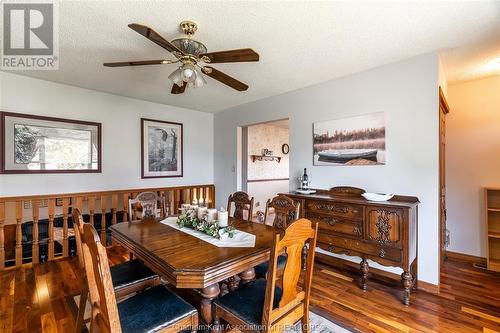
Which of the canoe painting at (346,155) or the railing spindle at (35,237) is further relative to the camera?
the railing spindle at (35,237)

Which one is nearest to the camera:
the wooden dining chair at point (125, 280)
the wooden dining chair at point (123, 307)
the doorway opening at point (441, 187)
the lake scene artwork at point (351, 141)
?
the wooden dining chair at point (123, 307)

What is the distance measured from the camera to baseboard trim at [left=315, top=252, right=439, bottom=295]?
2375 millimetres

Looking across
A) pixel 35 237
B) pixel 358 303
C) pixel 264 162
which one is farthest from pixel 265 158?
pixel 35 237

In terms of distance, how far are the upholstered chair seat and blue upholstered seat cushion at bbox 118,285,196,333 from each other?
28 centimetres

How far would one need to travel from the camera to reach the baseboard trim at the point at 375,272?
2375 mm

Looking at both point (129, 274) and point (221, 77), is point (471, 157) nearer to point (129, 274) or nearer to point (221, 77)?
point (221, 77)

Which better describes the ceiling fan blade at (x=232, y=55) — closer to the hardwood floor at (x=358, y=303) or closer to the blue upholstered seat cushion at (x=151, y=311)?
the blue upholstered seat cushion at (x=151, y=311)

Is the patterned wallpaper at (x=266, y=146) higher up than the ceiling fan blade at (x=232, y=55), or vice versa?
the ceiling fan blade at (x=232, y=55)

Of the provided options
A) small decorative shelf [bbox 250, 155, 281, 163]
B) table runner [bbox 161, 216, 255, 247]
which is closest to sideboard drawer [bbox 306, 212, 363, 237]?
table runner [bbox 161, 216, 255, 247]

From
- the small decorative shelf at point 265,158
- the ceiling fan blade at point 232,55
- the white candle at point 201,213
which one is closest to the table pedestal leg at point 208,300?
the white candle at point 201,213

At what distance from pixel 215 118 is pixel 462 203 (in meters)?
4.42

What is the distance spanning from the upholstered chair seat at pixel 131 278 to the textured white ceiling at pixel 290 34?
198 centimetres

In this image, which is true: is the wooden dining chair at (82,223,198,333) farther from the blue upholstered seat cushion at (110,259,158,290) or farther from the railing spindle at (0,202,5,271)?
the railing spindle at (0,202,5,271)

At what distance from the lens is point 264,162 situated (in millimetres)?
6012
